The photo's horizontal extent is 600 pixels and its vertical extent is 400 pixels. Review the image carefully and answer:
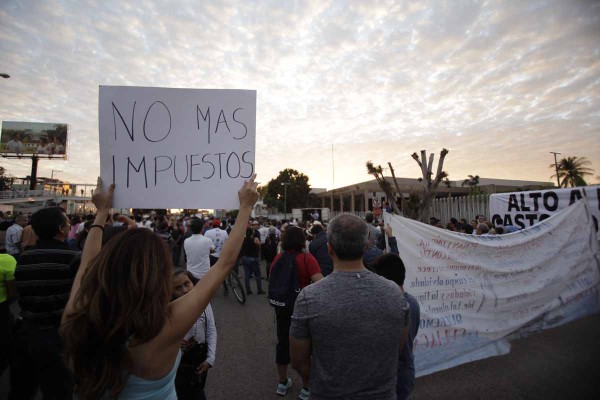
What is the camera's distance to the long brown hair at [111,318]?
45.2 inches

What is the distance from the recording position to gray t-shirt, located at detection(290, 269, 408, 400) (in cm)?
161

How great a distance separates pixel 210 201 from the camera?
2078 mm

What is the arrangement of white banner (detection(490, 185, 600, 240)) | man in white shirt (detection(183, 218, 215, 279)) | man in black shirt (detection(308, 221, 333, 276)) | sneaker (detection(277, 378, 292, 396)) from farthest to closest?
1. white banner (detection(490, 185, 600, 240))
2. man in white shirt (detection(183, 218, 215, 279))
3. man in black shirt (detection(308, 221, 333, 276))
4. sneaker (detection(277, 378, 292, 396))

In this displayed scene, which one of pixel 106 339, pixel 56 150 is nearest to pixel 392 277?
pixel 106 339

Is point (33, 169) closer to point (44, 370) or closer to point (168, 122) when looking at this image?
point (44, 370)

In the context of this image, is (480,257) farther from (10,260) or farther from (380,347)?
(10,260)

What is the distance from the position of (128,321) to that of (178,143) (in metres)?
1.34

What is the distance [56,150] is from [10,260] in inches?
1948

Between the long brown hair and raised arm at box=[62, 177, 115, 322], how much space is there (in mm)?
213

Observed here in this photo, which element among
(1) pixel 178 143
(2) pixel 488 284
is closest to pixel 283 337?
(1) pixel 178 143

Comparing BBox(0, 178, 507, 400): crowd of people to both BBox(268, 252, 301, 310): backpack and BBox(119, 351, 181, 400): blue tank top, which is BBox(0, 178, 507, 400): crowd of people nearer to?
BBox(119, 351, 181, 400): blue tank top

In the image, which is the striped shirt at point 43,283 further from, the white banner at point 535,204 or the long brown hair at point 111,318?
the white banner at point 535,204

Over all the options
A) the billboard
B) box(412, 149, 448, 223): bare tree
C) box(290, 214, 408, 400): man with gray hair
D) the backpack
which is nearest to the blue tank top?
box(290, 214, 408, 400): man with gray hair

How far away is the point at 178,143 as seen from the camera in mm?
2178
